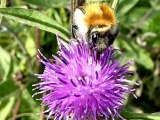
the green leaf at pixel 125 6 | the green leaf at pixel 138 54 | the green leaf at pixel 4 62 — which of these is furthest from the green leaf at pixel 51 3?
the green leaf at pixel 138 54

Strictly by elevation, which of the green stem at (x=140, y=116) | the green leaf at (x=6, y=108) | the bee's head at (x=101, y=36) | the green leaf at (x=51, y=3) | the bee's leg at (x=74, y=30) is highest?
the green leaf at (x=51, y=3)

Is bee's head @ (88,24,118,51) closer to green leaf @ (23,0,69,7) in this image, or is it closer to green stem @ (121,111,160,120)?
green stem @ (121,111,160,120)

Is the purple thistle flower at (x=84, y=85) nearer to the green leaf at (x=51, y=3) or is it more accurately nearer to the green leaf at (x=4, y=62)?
the green leaf at (x=51, y=3)

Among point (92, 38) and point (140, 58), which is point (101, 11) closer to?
point (92, 38)

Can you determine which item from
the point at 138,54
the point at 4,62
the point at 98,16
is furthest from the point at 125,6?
the point at 98,16

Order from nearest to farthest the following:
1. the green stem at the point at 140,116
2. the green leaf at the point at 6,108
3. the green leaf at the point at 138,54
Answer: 1. the green stem at the point at 140,116
2. the green leaf at the point at 6,108
3. the green leaf at the point at 138,54

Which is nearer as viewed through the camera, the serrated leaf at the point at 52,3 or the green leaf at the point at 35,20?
the green leaf at the point at 35,20

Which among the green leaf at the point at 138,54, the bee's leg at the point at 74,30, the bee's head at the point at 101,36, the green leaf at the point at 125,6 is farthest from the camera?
the green leaf at the point at 138,54

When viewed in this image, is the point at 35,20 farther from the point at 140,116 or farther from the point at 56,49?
the point at 56,49

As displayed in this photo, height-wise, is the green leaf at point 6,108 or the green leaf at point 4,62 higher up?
the green leaf at point 4,62
